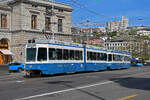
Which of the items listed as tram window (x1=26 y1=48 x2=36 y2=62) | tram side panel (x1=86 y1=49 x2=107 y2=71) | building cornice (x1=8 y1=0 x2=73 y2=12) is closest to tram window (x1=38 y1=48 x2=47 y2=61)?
tram window (x1=26 y1=48 x2=36 y2=62)

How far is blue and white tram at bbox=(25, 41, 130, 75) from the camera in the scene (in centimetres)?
2036

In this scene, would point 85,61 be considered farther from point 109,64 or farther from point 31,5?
point 31,5

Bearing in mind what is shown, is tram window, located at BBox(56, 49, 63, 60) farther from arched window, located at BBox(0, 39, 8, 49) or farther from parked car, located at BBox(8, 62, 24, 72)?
arched window, located at BBox(0, 39, 8, 49)

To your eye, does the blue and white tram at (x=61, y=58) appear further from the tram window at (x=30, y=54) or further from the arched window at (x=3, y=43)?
the arched window at (x=3, y=43)

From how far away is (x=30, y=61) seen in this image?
20.5m

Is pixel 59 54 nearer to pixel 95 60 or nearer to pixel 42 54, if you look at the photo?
pixel 42 54

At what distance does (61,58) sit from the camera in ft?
73.0

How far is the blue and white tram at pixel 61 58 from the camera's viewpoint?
66.8 feet

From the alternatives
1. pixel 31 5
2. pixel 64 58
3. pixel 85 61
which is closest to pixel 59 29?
pixel 31 5

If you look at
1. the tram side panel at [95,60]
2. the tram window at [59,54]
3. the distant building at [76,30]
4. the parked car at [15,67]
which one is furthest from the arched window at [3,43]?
the tram window at [59,54]

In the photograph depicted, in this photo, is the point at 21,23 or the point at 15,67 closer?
the point at 15,67

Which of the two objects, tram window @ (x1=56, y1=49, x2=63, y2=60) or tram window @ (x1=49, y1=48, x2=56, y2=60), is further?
tram window @ (x1=56, y1=49, x2=63, y2=60)

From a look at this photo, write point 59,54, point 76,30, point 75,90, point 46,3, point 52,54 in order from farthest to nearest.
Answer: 1. point 76,30
2. point 46,3
3. point 59,54
4. point 52,54
5. point 75,90

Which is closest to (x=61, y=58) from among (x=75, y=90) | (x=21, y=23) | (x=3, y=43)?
(x=75, y=90)
